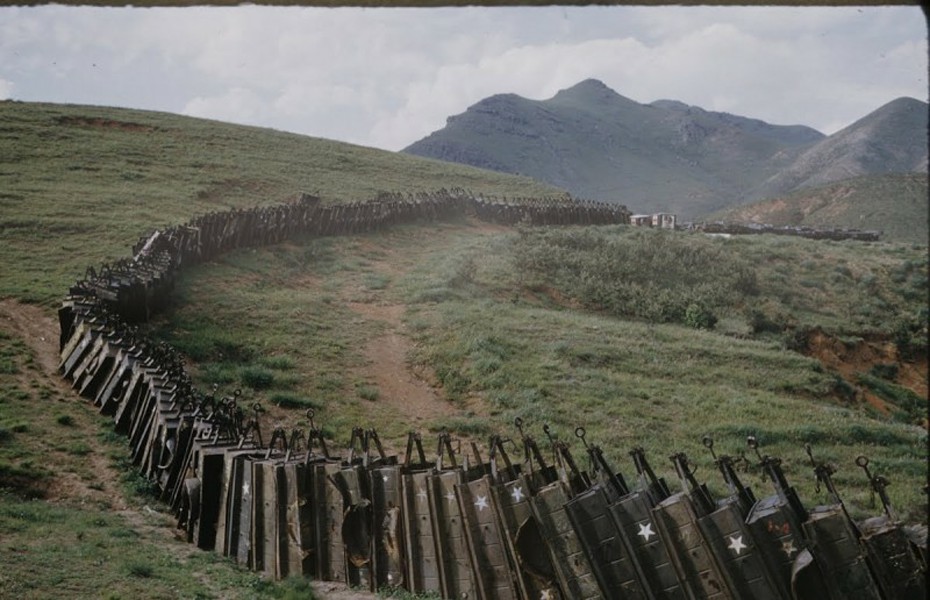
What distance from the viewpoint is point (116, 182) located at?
108 feet

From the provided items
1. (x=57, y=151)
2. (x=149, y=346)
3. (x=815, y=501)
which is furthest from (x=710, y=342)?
(x=57, y=151)

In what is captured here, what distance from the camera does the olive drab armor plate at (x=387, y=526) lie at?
619 cm

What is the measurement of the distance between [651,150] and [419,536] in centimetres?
11802

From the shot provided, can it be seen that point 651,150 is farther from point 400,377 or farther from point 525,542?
point 525,542

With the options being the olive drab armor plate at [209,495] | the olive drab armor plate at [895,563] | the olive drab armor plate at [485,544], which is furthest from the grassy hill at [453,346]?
the olive drab armor plate at [895,563]

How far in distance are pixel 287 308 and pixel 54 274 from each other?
18.3 ft

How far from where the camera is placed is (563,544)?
17.0ft

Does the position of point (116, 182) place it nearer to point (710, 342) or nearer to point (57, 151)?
point (57, 151)

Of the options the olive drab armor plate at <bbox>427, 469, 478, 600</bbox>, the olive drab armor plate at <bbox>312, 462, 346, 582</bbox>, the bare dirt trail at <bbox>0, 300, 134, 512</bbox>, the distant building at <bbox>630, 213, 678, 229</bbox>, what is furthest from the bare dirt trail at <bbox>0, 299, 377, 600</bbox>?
the distant building at <bbox>630, 213, 678, 229</bbox>

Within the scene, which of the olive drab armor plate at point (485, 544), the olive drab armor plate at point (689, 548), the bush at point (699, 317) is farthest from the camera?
the bush at point (699, 317)

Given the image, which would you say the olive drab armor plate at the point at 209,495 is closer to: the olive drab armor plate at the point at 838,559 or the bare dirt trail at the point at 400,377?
the olive drab armor plate at the point at 838,559

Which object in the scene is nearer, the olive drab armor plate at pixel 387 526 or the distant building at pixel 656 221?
the olive drab armor plate at pixel 387 526

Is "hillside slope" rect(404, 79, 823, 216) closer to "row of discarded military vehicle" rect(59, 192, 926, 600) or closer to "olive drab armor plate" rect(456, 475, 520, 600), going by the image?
"row of discarded military vehicle" rect(59, 192, 926, 600)

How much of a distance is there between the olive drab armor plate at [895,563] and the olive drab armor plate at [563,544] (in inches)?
66.2
